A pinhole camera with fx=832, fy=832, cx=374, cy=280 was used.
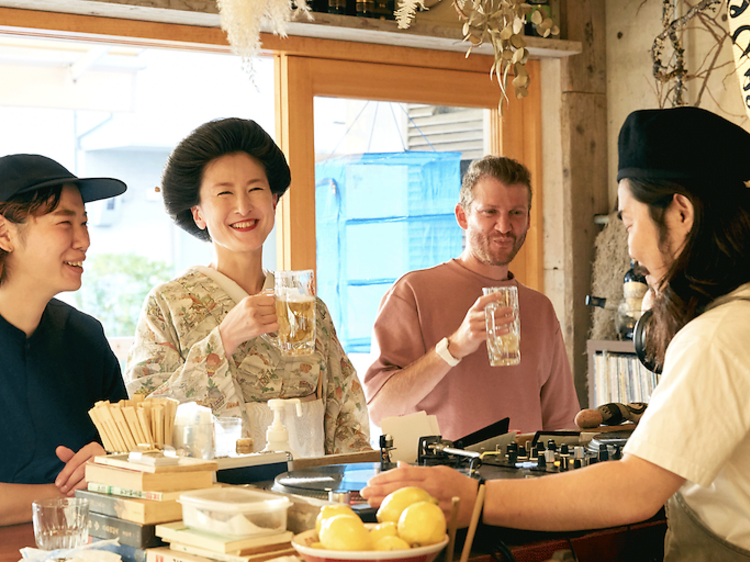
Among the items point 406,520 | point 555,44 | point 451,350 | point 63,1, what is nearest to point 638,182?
point 406,520

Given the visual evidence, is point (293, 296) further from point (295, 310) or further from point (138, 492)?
point (138, 492)

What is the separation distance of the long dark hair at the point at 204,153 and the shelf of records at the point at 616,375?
1889mm

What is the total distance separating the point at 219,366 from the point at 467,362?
0.80m

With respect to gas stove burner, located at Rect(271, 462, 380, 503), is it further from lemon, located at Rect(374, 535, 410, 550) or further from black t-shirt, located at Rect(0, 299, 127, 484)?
black t-shirt, located at Rect(0, 299, 127, 484)

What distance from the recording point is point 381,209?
3662 millimetres

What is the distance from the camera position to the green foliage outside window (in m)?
3.34

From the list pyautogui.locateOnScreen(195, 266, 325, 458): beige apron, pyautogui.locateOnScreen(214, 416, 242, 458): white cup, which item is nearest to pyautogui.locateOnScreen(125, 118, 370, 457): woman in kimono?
pyautogui.locateOnScreen(195, 266, 325, 458): beige apron

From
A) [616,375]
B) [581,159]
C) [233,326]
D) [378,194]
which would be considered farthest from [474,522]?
[581,159]

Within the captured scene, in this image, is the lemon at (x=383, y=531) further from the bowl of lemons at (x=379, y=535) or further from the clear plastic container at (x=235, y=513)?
the clear plastic container at (x=235, y=513)

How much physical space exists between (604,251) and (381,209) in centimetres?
101

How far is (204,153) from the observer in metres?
2.10

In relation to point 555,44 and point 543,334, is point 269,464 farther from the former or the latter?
point 555,44

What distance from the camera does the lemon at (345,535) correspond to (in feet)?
3.33

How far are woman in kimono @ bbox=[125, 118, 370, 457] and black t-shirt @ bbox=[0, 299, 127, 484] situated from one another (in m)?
0.11
